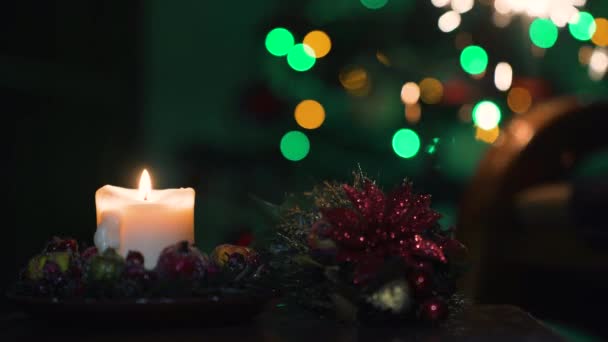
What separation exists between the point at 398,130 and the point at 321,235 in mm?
2311

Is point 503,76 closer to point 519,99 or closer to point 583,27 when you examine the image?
point 519,99

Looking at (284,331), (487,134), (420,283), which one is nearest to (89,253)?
(284,331)

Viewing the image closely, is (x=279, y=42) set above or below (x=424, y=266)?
above

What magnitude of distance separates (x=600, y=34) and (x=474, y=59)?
55cm

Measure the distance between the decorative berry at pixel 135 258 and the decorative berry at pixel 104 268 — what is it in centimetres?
1

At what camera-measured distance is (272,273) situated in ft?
2.98

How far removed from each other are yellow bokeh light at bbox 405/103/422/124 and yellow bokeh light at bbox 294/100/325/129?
0.35 metres

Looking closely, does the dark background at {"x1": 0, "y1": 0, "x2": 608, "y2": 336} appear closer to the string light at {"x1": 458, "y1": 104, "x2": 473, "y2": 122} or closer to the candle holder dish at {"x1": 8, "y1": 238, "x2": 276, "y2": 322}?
the string light at {"x1": 458, "y1": 104, "x2": 473, "y2": 122}

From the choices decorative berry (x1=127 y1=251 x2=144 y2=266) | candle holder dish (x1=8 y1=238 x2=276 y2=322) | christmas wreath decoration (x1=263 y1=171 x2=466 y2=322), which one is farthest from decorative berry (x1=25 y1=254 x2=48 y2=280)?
christmas wreath decoration (x1=263 y1=171 x2=466 y2=322)

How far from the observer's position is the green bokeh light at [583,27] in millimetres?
3021

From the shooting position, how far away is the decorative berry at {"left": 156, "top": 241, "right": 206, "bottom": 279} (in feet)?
2.56

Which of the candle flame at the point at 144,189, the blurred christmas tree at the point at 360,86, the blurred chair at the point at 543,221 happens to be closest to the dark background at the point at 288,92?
the blurred christmas tree at the point at 360,86

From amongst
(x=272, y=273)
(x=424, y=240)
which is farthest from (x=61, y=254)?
(x=424, y=240)

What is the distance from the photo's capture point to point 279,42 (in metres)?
3.11
